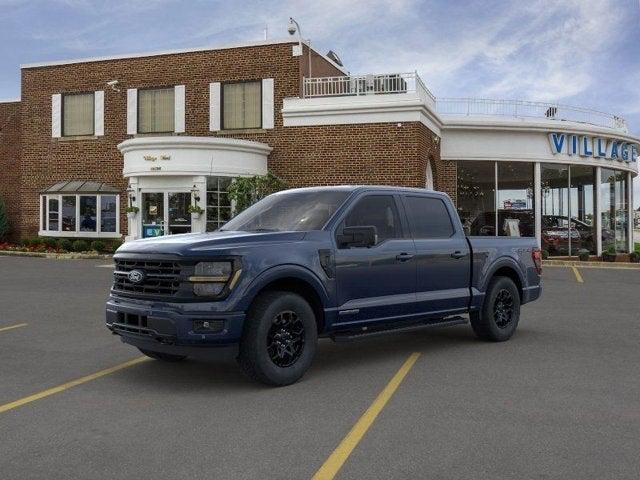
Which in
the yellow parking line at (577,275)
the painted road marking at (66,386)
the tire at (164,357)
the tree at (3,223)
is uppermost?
the tree at (3,223)

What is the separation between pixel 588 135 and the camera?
2736cm

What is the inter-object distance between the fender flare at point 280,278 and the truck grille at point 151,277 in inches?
24.4

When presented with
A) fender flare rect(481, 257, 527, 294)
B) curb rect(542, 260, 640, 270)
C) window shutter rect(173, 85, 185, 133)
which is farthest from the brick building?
fender flare rect(481, 257, 527, 294)

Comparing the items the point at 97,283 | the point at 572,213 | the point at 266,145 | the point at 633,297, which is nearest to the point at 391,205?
the point at 633,297

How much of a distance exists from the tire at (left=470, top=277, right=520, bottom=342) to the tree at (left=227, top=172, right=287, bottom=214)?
14156 millimetres

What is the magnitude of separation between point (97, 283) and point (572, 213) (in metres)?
19.5

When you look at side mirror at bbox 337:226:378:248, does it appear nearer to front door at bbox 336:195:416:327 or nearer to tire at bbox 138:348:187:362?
front door at bbox 336:195:416:327

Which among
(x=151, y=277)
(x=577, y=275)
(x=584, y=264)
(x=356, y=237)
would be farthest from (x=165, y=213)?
(x=356, y=237)

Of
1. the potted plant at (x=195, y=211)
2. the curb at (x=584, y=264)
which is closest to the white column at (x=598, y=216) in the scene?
the curb at (x=584, y=264)

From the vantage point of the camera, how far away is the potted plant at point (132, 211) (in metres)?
23.8

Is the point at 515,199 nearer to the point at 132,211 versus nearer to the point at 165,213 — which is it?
the point at 165,213

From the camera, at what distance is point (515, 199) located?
26.4 metres

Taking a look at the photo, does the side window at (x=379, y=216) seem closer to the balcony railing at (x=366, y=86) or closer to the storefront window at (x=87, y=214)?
the balcony railing at (x=366, y=86)

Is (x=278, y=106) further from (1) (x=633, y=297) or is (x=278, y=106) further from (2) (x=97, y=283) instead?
(1) (x=633, y=297)
